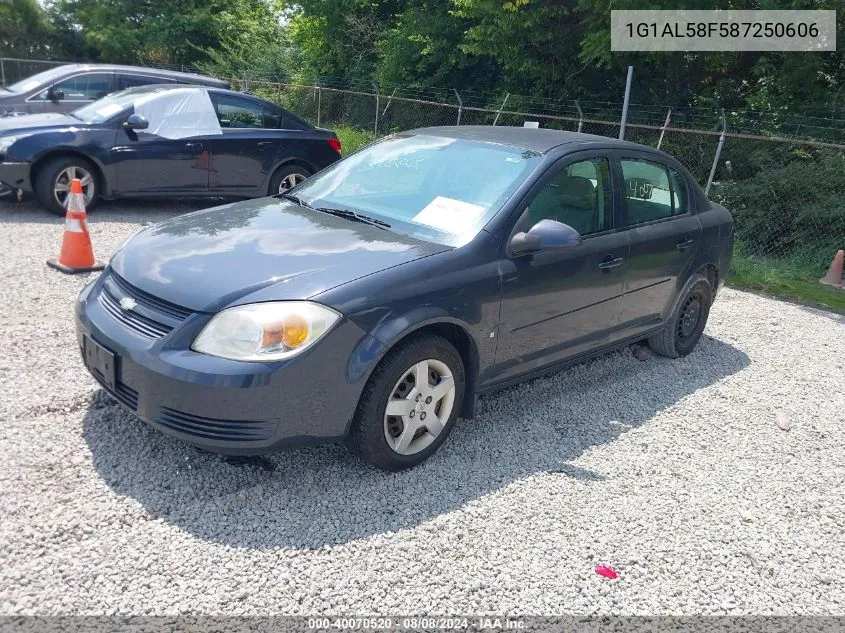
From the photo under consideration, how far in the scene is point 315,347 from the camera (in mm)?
3148

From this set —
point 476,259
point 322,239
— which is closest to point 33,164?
point 322,239

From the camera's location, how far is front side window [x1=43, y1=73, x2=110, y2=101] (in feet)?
35.4

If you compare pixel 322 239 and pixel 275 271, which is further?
pixel 322 239

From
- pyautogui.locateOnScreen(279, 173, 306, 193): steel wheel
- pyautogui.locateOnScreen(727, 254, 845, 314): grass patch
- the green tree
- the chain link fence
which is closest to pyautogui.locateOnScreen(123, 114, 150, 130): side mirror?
pyautogui.locateOnScreen(279, 173, 306, 193): steel wheel

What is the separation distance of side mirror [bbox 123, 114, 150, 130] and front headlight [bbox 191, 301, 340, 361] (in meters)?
5.98

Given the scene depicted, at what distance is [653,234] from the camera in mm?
4902

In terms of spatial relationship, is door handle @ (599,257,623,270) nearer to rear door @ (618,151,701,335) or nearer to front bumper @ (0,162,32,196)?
rear door @ (618,151,701,335)

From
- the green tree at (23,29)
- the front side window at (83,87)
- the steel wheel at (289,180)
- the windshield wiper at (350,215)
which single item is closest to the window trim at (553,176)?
the windshield wiper at (350,215)

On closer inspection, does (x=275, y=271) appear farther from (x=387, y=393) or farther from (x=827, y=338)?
(x=827, y=338)

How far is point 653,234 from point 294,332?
2790mm

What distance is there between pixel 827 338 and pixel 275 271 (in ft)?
17.8

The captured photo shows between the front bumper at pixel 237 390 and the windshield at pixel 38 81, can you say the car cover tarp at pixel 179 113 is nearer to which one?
the windshield at pixel 38 81

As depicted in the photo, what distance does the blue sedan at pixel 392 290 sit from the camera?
3.15 m

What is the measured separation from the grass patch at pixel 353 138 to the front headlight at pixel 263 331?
42.7 feet
